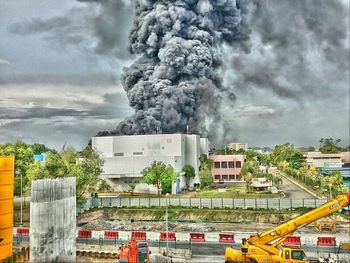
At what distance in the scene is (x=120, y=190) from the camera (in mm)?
67938

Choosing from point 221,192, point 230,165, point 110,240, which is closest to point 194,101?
point 230,165

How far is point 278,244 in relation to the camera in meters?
21.9

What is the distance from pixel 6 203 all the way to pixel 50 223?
5.22 meters

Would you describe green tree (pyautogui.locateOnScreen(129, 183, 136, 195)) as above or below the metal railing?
above

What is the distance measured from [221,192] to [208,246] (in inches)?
1266

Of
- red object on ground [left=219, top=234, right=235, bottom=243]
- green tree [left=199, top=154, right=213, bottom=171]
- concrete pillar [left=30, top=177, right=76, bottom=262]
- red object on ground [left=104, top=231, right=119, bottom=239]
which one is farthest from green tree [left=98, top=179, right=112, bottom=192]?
concrete pillar [left=30, top=177, right=76, bottom=262]

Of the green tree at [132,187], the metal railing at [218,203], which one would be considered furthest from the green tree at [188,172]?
the metal railing at [218,203]

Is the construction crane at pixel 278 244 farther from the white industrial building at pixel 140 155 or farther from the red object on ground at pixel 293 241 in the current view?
the white industrial building at pixel 140 155

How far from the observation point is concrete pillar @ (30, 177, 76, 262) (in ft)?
75.3

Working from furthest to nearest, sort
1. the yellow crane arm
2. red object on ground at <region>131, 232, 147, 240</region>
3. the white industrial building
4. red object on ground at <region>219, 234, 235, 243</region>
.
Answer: the white industrial building < red object on ground at <region>219, 234, 235, 243</region> < red object on ground at <region>131, 232, 147, 240</region> < the yellow crane arm

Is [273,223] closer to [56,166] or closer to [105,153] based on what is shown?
[56,166]

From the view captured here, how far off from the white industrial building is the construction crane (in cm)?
4164

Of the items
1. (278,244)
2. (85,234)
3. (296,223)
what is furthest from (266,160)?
(296,223)

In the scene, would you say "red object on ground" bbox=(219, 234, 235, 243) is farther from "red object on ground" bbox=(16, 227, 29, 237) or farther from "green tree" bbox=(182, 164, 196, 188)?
"green tree" bbox=(182, 164, 196, 188)
